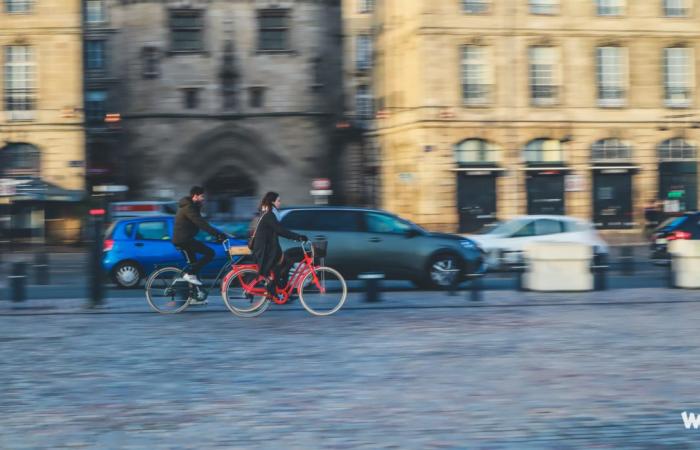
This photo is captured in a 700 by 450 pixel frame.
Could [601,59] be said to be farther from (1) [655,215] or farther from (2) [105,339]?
(2) [105,339]

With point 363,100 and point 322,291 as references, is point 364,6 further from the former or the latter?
point 322,291

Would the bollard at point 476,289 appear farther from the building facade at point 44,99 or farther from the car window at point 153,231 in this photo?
the building facade at point 44,99

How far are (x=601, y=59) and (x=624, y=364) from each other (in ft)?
120

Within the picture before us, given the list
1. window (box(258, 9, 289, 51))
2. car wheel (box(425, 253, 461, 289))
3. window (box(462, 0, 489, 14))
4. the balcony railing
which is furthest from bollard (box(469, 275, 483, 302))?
window (box(258, 9, 289, 51))

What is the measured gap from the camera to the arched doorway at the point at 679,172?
44969mm

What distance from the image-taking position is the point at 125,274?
69.2ft

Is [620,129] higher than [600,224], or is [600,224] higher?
[620,129]

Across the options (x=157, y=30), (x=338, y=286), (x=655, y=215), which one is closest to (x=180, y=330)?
(x=338, y=286)

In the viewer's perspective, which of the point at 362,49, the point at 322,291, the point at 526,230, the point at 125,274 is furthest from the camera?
the point at 362,49

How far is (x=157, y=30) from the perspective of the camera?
48031 millimetres

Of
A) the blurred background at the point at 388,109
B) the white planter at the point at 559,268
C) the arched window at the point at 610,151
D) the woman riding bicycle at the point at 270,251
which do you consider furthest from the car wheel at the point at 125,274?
the arched window at the point at 610,151

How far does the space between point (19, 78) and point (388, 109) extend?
15.4 m

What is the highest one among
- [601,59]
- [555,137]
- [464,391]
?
[601,59]

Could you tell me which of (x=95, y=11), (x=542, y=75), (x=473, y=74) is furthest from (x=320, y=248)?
(x=95, y=11)
